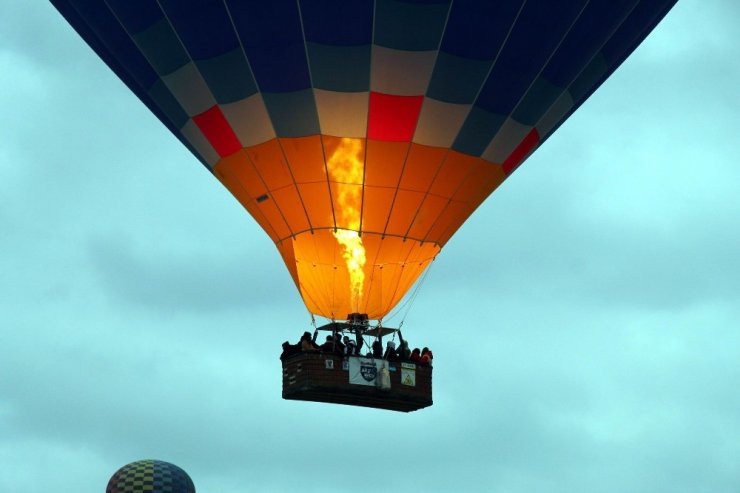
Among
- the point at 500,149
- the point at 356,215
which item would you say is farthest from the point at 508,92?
the point at 356,215

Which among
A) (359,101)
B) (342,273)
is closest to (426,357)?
(342,273)

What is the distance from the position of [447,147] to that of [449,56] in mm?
1120

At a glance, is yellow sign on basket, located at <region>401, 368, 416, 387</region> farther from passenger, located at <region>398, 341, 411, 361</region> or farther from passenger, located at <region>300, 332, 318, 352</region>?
passenger, located at <region>300, 332, 318, 352</region>

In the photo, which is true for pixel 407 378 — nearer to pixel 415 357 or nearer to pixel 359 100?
pixel 415 357

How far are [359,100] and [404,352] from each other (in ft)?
9.23

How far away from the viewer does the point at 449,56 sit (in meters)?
21.5

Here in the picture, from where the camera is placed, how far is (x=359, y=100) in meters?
21.7

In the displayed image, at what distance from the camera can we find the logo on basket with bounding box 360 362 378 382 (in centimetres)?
2144

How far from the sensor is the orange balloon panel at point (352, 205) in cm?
Answer: 2195

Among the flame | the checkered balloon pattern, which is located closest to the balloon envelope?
the flame

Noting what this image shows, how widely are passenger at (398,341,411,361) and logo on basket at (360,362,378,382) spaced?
0.41 m

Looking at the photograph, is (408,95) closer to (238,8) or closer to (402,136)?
(402,136)

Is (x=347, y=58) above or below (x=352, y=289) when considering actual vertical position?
above

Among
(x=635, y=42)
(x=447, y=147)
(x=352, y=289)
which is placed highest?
(x=635, y=42)
